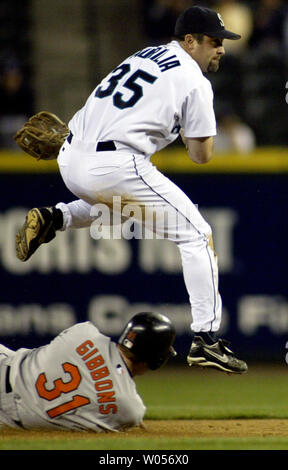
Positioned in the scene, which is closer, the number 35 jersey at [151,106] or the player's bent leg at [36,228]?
the number 35 jersey at [151,106]

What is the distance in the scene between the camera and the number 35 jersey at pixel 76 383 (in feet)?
15.7

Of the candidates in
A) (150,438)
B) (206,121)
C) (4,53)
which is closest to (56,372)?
(150,438)

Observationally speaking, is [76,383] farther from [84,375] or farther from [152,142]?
[152,142]

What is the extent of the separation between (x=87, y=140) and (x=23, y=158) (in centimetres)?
375

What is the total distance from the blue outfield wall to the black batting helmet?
4.01 meters

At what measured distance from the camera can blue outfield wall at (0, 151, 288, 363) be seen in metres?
8.89

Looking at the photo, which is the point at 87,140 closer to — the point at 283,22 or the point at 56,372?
the point at 56,372

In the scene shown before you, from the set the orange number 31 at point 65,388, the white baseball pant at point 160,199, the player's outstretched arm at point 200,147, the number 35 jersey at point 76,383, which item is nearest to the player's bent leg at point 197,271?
the white baseball pant at point 160,199

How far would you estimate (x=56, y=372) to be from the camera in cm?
479

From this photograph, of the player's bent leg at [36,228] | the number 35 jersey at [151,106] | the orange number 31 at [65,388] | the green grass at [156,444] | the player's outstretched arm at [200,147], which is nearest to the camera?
the green grass at [156,444]

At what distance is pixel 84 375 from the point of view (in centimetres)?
477

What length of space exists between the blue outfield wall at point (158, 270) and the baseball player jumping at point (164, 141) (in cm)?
355

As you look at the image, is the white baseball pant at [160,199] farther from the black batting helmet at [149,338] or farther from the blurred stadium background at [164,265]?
the blurred stadium background at [164,265]

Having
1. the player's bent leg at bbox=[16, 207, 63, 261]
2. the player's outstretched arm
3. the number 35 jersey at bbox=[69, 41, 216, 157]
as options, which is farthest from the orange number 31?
the player's outstretched arm
